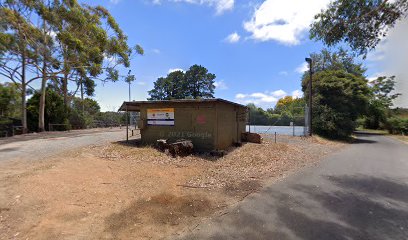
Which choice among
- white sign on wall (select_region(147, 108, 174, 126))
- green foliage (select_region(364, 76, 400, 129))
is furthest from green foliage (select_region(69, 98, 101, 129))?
green foliage (select_region(364, 76, 400, 129))

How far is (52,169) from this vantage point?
7.05 metres

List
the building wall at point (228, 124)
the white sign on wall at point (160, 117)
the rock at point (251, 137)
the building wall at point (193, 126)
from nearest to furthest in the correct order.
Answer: the building wall at point (193, 126) < the building wall at point (228, 124) < the white sign on wall at point (160, 117) < the rock at point (251, 137)

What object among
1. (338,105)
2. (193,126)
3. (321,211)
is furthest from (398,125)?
(321,211)

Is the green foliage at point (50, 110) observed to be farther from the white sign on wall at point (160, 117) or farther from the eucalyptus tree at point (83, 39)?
the white sign on wall at point (160, 117)

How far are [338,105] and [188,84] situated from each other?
46.8 m

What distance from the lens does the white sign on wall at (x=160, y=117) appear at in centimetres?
1194

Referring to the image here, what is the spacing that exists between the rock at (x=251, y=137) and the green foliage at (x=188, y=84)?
4826cm

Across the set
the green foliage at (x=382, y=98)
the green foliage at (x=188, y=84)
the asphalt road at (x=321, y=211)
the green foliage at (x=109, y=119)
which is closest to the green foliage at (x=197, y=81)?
the green foliage at (x=188, y=84)

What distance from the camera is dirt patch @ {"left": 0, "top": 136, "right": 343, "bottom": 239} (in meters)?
4.14

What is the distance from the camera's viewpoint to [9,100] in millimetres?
28078

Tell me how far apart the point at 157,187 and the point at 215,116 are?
5.41 metres

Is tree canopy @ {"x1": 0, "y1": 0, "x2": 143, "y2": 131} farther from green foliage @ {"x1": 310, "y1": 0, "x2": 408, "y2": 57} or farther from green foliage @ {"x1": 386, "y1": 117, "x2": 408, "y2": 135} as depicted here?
green foliage @ {"x1": 386, "y1": 117, "x2": 408, "y2": 135}

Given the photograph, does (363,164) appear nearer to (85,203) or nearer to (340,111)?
(85,203)

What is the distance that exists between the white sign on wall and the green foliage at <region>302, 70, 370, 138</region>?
45.5 feet
